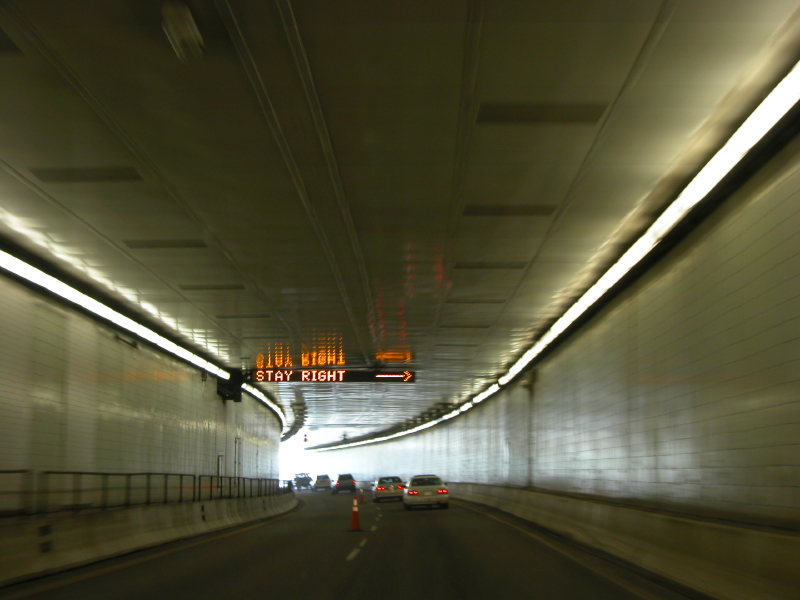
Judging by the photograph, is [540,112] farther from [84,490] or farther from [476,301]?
[84,490]

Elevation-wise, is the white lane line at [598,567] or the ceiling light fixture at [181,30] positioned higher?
the ceiling light fixture at [181,30]

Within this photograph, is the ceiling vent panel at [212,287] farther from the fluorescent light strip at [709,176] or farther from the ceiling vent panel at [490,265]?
the fluorescent light strip at [709,176]

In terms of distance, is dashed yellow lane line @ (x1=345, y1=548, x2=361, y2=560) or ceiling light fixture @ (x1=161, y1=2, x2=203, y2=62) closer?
ceiling light fixture @ (x1=161, y1=2, x2=203, y2=62)

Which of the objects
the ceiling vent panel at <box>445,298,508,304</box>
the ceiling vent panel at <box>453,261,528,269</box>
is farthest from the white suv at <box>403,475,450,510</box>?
the ceiling vent panel at <box>453,261,528,269</box>

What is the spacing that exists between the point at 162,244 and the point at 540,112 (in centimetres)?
858

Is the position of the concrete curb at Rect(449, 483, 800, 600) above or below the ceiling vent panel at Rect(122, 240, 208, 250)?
below

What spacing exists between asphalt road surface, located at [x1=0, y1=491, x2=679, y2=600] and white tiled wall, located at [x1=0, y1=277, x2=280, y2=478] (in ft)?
10.7

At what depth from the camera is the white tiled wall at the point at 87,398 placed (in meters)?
16.3

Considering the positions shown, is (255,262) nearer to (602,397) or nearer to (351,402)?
(602,397)

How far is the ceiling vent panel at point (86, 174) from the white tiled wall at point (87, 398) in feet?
14.6

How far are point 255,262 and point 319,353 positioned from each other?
13287 millimetres

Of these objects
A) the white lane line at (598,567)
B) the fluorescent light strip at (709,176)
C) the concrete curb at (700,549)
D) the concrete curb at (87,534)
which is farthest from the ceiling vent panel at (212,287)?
the concrete curb at (700,549)

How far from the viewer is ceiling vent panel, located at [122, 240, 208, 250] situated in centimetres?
1547

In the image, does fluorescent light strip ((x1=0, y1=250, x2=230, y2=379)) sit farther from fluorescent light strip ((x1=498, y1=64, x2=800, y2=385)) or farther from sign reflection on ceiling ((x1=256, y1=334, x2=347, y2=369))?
fluorescent light strip ((x1=498, y1=64, x2=800, y2=385))
